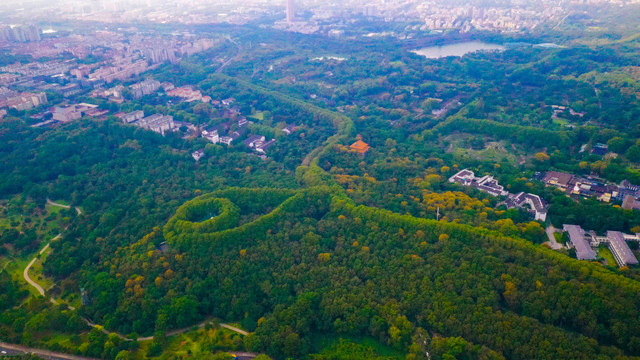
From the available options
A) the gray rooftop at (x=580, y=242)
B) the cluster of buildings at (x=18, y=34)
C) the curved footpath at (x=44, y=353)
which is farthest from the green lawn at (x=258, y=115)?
the cluster of buildings at (x=18, y=34)

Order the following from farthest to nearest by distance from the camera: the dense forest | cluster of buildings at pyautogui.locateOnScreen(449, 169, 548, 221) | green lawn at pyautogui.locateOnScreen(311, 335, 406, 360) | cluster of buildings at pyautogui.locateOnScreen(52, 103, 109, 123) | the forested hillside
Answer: cluster of buildings at pyautogui.locateOnScreen(52, 103, 109, 123), cluster of buildings at pyautogui.locateOnScreen(449, 169, 548, 221), the dense forest, green lawn at pyautogui.locateOnScreen(311, 335, 406, 360), the forested hillside

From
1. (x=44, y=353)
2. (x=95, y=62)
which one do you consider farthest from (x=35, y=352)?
(x=95, y=62)

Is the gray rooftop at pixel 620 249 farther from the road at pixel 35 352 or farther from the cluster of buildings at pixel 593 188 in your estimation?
the road at pixel 35 352

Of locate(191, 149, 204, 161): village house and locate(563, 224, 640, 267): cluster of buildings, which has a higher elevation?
locate(563, 224, 640, 267): cluster of buildings

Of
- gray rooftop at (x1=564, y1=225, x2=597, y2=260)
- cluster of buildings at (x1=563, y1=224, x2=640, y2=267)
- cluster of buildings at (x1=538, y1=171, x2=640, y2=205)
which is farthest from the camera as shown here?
cluster of buildings at (x1=538, y1=171, x2=640, y2=205)

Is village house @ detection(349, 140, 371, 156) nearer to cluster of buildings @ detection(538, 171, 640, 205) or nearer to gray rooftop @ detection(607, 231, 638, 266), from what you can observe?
cluster of buildings @ detection(538, 171, 640, 205)

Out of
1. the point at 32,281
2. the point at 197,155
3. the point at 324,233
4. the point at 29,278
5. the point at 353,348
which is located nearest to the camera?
the point at 353,348

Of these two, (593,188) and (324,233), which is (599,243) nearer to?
(593,188)

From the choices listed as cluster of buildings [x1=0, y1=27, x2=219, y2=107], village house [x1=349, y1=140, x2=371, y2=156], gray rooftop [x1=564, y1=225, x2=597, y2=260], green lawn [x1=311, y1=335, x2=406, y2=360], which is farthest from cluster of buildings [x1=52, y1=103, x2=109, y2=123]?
gray rooftop [x1=564, y1=225, x2=597, y2=260]
